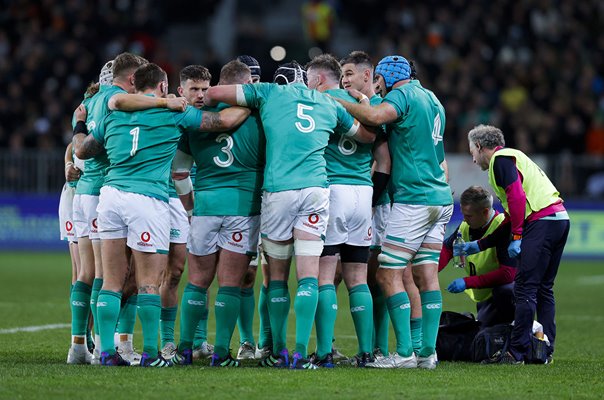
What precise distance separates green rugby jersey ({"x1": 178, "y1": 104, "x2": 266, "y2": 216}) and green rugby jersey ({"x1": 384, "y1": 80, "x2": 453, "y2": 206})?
123cm

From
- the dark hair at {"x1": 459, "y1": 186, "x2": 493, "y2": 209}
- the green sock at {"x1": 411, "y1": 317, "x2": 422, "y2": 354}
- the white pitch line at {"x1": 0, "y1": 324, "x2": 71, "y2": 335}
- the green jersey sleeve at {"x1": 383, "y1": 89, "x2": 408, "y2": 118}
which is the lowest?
the white pitch line at {"x1": 0, "y1": 324, "x2": 71, "y2": 335}

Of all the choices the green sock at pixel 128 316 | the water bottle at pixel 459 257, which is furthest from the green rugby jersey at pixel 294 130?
the water bottle at pixel 459 257

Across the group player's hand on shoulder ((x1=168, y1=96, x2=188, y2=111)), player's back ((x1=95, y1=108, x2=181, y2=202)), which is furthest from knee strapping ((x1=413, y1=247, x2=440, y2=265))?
player's hand on shoulder ((x1=168, y1=96, x2=188, y2=111))

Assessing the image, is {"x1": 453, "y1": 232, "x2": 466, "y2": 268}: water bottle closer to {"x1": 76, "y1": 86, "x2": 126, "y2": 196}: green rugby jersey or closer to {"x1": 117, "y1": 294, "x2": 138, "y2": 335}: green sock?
{"x1": 117, "y1": 294, "x2": 138, "y2": 335}: green sock

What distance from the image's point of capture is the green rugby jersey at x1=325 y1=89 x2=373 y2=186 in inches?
391

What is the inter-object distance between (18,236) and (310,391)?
722 inches

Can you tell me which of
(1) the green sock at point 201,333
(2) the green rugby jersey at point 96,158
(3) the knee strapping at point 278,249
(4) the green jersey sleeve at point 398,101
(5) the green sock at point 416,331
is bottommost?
(1) the green sock at point 201,333

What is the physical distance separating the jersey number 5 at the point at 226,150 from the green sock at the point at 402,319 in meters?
1.85

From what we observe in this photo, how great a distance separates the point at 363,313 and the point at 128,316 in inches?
82.3

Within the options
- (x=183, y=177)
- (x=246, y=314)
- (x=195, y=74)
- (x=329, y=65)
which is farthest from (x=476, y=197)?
(x=195, y=74)

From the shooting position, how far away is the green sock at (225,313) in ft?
31.6

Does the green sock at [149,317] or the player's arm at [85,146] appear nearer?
the green sock at [149,317]

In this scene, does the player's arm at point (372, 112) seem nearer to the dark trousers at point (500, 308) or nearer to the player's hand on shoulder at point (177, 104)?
the player's hand on shoulder at point (177, 104)

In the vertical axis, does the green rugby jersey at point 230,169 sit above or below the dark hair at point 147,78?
below
